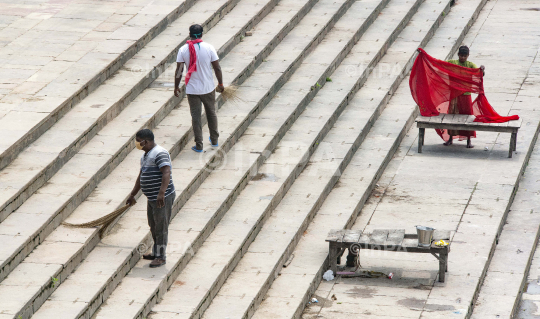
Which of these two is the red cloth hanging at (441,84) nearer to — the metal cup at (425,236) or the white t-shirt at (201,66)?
the white t-shirt at (201,66)

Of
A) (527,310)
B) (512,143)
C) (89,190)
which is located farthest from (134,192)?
(512,143)

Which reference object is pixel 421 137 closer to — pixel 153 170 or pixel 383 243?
pixel 383 243

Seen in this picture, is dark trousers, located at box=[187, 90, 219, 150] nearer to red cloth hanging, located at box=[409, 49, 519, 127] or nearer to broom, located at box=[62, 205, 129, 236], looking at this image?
broom, located at box=[62, 205, 129, 236]

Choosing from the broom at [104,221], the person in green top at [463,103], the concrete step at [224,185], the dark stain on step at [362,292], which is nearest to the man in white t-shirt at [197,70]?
the concrete step at [224,185]

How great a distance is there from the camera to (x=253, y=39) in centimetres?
1475

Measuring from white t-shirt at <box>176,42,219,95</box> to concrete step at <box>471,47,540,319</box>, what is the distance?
3767 mm

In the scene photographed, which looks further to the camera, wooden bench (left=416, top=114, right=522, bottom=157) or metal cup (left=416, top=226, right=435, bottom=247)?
wooden bench (left=416, top=114, right=522, bottom=157)

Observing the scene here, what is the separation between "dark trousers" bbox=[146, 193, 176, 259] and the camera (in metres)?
9.00

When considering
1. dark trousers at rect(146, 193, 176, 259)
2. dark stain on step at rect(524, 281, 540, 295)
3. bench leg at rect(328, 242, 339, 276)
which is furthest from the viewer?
dark stain on step at rect(524, 281, 540, 295)

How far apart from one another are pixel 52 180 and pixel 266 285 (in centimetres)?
269

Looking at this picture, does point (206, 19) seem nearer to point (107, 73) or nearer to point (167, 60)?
point (167, 60)

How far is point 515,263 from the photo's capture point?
10500 millimetres

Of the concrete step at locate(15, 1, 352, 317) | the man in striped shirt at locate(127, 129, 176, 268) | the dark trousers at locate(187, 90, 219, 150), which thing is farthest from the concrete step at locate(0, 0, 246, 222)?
the man in striped shirt at locate(127, 129, 176, 268)

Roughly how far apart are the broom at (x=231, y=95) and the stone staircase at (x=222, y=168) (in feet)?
0.41
